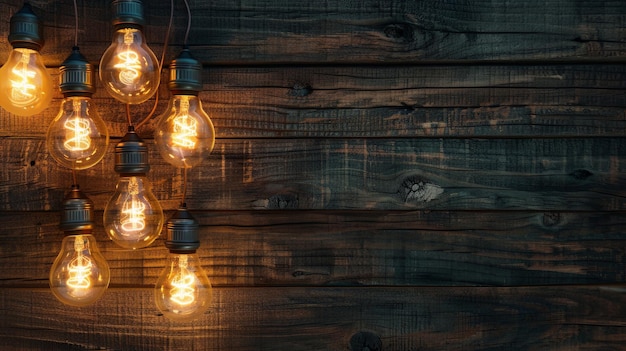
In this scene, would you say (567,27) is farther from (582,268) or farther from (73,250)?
(73,250)

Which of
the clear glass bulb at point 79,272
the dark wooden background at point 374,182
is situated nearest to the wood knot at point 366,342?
the dark wooden background at point 374,182

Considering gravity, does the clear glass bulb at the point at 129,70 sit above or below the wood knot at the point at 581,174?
above

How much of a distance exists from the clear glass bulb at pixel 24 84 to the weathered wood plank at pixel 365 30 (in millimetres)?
98

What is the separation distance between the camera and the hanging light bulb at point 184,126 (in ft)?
3.64

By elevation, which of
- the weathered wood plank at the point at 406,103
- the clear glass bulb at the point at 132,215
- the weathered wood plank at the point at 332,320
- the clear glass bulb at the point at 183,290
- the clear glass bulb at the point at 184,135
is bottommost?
the weathered wood plank at the point at 332,320

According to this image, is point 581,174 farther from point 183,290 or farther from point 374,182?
point 183,290

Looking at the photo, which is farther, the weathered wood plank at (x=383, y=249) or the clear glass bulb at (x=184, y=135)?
the weathered wood plank at (x=383, y=249)

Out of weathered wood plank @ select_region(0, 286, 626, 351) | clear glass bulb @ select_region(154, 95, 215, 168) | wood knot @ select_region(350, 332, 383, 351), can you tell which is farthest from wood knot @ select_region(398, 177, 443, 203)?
clear glass bulb @ select_region(154, 95, 215, 168)

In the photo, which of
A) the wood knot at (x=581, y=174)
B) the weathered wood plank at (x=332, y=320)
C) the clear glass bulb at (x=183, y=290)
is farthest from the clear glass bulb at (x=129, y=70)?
the wood knot at (x=581, y=174)

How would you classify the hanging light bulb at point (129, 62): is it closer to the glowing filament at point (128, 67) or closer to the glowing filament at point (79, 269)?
the glowing filament at point (128, 67)

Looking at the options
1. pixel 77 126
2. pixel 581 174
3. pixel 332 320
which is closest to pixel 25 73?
pixel 77 126

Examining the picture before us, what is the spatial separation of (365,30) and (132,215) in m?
0.67

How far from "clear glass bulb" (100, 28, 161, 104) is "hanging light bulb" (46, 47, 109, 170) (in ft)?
0.16

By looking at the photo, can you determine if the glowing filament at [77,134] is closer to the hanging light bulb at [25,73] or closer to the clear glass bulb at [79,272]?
the hanging light bulb at [25,73]
